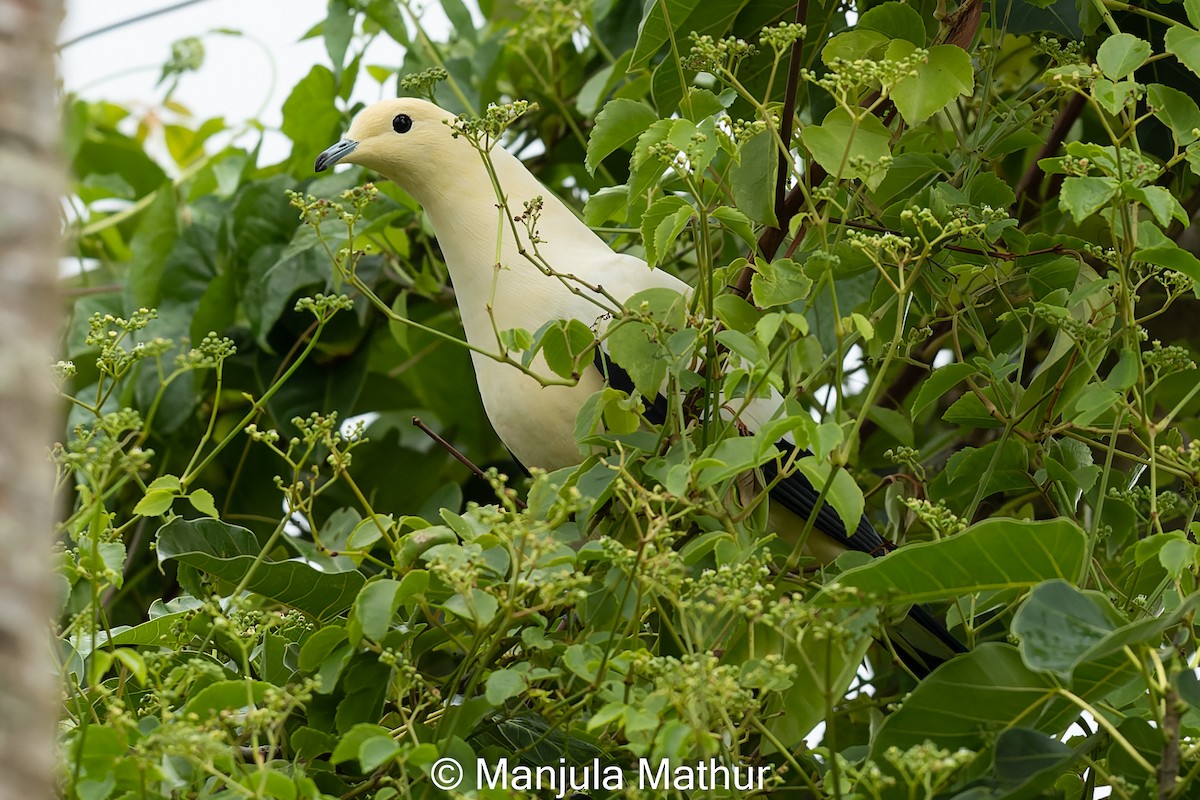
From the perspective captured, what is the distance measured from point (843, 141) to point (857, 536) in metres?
0.70

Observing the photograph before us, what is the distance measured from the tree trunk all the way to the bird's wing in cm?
109

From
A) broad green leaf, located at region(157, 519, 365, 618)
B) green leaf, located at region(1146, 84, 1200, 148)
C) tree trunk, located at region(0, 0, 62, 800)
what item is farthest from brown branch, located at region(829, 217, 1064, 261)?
tree trunk, located at region(0, 0, 62, 800)

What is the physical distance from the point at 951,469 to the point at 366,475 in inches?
53.6

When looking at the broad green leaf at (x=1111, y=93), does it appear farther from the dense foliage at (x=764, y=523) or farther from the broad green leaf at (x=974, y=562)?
the broad green leaf at (x=974, y=562)

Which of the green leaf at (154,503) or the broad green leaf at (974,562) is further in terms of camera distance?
the green leaf at (154,503)

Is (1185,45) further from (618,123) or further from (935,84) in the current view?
(618,123)

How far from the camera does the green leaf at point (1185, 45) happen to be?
1.53 metres

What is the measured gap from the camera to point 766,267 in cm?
147

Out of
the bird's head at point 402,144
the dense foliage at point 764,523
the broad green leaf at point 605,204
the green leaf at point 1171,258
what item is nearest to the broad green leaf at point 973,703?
the dense foliage at point 764,523

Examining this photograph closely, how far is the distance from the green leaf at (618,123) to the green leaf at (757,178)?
145 millimetres

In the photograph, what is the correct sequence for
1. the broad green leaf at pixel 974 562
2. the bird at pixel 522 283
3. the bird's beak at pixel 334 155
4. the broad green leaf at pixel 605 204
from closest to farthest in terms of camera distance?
the broad green leaf at pixel 974 562
the broad green leaf at pixel 605 204
the bird at pixel 522 283
the bird's beak at pixel 334 155

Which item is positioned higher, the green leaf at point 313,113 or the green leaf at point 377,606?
the green leaf at point 313,113

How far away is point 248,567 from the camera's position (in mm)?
1562

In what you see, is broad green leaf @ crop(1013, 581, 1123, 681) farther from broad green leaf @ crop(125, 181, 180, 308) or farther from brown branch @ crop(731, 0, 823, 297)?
broad green leaf @ crop(125, 181, 180, 308)
